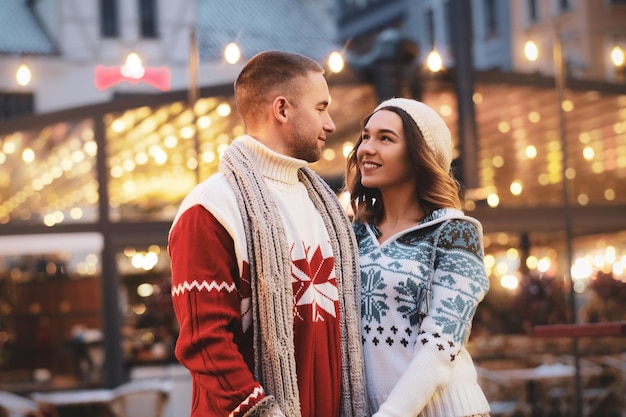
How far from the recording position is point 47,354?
1666 centimetres

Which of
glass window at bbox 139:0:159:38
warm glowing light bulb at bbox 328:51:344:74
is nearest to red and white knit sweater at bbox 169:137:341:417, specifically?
warm glowing light bulb at bbox 328:51:344:74

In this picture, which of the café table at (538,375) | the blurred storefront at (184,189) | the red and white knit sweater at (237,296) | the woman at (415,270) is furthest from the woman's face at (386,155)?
the café table at (538,375)

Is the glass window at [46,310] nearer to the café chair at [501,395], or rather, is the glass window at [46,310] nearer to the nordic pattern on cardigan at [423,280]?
the café chair at [501,395]

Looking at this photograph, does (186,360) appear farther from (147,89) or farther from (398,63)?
(147,89)

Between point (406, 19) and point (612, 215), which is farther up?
point (406, 19)

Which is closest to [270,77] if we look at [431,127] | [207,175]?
[431,127]

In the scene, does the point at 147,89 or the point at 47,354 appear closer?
the point at 47,354

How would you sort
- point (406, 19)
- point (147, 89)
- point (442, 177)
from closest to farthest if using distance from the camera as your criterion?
point (442, 177) < point (147, 89) < point (406, 19)

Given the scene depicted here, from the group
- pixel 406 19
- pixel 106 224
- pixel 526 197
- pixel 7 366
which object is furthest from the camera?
pixel 406 19

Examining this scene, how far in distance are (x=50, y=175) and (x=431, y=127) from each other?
10.3 metres

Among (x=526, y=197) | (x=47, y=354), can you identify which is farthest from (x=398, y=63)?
(x=47, y=354)

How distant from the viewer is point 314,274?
303 cm

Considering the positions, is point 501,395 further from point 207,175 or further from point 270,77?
point 270,77

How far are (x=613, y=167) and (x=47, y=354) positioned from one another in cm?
894
